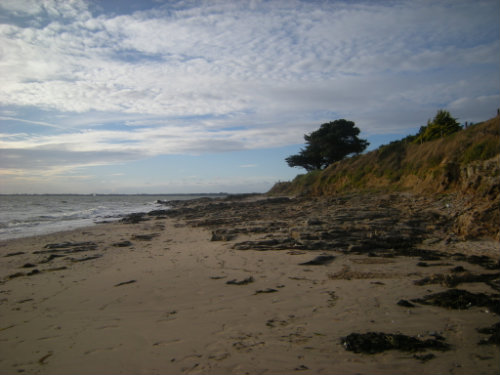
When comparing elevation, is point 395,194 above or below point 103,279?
above

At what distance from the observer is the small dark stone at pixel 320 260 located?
275 inches

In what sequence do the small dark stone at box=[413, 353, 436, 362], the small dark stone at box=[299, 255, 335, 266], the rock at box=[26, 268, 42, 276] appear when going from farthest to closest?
the rock at box=[26, 268, 42, 276] < the small dark stone at box=[299, 255, 335, 266] < the small dark stone at box=[413, 353, 436, 362]

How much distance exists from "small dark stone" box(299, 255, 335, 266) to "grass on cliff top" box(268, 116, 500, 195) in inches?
Answer: 367

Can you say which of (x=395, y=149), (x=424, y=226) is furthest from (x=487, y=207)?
(x=395, y=149)

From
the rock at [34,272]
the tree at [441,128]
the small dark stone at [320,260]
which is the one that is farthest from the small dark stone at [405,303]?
the tree at [441,128]

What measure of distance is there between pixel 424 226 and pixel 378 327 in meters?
6.79

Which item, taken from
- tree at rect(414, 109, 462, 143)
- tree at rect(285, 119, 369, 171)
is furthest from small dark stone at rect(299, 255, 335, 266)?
tree at rect(285, 119, 369, 171)

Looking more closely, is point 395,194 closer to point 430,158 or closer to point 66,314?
point 430,158

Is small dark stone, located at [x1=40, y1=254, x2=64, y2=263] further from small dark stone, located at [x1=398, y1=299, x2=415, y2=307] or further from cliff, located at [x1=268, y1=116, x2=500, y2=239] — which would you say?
cliff, located at [x1=268, y1=116, x2=500, y2=239]

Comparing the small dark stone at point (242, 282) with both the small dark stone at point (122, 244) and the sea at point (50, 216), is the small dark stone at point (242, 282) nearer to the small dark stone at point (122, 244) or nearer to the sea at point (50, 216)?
the small dark stone at point (122, 244)

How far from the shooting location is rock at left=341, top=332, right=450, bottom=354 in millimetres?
3352

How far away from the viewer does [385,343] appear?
11.3ft

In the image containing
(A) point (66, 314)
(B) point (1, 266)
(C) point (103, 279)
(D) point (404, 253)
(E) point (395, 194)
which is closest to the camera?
(A) point (66, 314)

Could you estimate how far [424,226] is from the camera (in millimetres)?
9539
